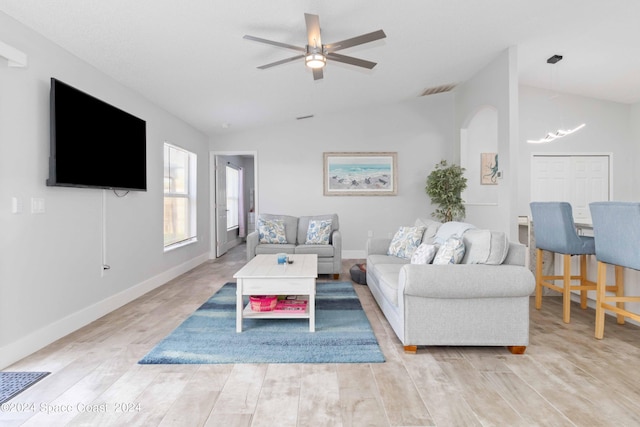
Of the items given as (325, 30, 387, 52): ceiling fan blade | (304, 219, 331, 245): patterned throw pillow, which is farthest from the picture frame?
(325, 30, 387, 52): ceiling fan blade

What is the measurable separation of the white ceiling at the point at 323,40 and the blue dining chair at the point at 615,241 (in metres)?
2.08

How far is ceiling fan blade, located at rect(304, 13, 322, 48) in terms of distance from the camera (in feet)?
8.18

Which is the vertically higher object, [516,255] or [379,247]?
[516,255]

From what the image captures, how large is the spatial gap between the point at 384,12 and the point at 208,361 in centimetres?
319

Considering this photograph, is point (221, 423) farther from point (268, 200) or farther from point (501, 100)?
point (268, 200)

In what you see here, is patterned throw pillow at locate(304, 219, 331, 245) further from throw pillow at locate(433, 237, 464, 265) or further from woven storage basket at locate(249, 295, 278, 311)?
throw pillow at locate(433, 237, 464, 265)

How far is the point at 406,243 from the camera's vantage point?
3986mm

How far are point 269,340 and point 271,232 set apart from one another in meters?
2.63

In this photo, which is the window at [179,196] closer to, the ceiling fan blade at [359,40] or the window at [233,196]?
the window at [233,196]

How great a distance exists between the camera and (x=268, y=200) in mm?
6828

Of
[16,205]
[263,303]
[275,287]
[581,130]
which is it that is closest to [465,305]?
[275,287]

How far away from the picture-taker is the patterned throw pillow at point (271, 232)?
17.2 feet

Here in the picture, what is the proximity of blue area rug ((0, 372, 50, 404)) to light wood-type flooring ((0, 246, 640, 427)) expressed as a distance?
5 cm

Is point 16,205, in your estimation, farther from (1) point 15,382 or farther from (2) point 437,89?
(2) point 437,89
